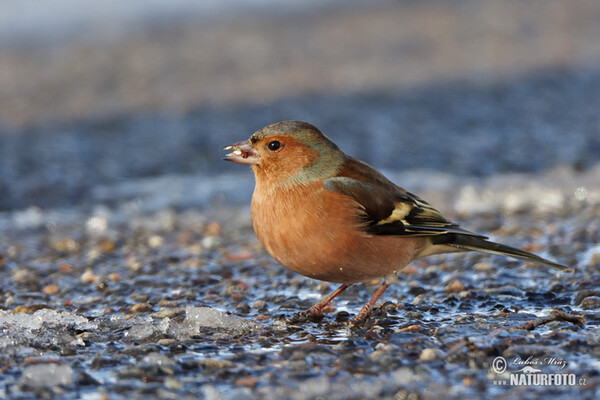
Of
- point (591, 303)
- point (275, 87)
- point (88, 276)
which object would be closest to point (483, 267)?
point (591, 303)

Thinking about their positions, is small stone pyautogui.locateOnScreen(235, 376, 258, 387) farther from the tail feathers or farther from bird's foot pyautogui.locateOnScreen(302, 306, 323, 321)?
the tail feathers

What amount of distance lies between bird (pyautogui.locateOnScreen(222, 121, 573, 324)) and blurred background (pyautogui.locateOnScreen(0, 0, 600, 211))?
3027 mm

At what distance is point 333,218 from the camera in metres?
4.53

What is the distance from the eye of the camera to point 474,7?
64.1 ft

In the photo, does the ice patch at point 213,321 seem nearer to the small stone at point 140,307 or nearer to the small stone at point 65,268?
the small stone at point 140,307

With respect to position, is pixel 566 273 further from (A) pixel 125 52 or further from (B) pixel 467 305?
(A) pixel 125 52

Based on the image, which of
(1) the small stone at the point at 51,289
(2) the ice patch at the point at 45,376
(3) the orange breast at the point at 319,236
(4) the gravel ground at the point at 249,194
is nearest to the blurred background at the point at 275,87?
(4) the gravel ground at the point at 249,194

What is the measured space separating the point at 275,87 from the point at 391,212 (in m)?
7.99

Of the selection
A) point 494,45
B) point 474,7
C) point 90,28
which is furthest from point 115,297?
point 474,7

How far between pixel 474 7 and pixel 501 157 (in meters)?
11.3

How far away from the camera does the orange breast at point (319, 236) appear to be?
4.44 m

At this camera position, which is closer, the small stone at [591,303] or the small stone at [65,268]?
the small stone at [591,303]

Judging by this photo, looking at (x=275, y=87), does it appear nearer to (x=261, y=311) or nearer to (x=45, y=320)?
(x=261, y=311)

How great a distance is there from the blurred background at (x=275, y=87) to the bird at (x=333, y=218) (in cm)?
303
